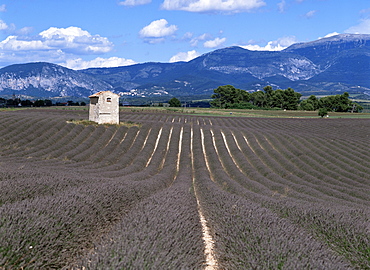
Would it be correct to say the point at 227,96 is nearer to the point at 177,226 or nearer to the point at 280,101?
the point at 280,101

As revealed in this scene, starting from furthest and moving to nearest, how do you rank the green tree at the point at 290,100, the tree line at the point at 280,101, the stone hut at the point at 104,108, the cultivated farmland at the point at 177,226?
1. the green tree at the point at 290,100
2. the tree line at the point at 280,101
3. the stone hut at the point at 104,108
4. the cultivated farmland at the point at 177,226

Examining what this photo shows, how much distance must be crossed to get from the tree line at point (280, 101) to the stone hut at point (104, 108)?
89906mm

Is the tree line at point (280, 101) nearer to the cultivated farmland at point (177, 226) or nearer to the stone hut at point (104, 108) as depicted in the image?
the stone hut at point (104, 108)

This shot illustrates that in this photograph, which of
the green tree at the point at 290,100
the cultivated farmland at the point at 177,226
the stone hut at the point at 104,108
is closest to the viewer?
the cultivated farmland at the point at 177,226

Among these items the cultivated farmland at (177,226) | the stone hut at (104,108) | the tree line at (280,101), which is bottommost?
the cultivated farmland at (177,226)

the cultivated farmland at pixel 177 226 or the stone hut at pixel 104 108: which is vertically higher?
the stone hut at pixel 104 108

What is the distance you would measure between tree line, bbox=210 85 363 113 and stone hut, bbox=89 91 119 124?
89906 mm

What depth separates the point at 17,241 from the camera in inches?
261

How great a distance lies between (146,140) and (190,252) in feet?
103

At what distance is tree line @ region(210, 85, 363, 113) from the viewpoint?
128m

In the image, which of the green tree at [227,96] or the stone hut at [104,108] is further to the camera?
the green tree at [227,96]

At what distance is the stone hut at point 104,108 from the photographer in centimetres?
4262

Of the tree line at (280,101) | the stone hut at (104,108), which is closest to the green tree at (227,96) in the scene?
the tree line at (280,101)

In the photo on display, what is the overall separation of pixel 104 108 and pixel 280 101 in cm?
10209
